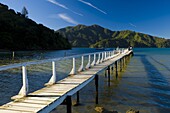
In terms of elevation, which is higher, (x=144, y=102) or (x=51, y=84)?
(x=51, y=84)

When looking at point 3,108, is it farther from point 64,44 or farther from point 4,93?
point 64,44

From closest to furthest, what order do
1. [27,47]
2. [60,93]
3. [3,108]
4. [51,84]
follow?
[3,108], [60,93], [51,84], [27,47]

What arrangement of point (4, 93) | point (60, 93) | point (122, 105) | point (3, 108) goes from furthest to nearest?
point (4, 93)
point (122, 105)
point (60, 93)
point (3, 108)

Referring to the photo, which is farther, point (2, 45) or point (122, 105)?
point (2, 45)

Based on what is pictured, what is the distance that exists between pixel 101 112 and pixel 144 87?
8.12 meters

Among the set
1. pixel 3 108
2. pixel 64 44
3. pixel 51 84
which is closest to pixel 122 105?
pixel 51 84

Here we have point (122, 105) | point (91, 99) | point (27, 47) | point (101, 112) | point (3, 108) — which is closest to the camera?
point (3, 108)

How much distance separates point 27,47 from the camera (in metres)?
114

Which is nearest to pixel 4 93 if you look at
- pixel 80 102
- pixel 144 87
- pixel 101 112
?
pixel 80 102

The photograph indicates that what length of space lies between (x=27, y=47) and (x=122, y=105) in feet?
353

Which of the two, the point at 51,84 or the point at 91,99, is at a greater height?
the point at 51,84

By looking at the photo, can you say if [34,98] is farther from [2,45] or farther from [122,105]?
[2,45]

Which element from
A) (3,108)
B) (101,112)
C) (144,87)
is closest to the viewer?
(3,108)

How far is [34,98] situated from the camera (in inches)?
267
